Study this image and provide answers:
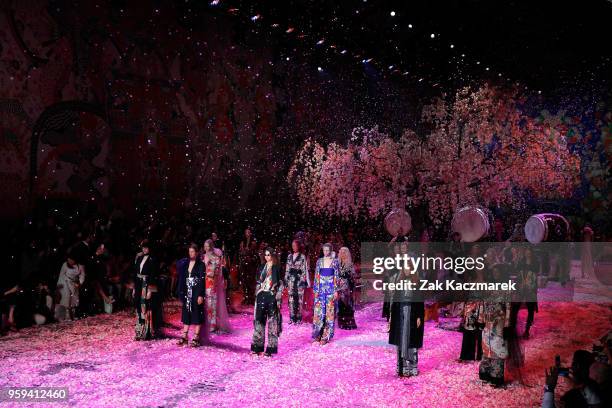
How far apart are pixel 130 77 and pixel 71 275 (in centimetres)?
536

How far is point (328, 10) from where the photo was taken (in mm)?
16344

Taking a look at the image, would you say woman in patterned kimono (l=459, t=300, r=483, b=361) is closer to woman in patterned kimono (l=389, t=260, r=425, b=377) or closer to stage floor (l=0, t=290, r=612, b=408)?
stage floor (l=0, t=290, r=612, b=408)

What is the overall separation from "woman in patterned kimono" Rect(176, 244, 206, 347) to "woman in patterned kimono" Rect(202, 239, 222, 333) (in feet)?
1.87

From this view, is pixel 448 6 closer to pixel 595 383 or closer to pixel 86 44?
pixel 86 44

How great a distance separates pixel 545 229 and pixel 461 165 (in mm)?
4775

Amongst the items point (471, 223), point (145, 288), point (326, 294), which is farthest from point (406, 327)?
point (471, 223)

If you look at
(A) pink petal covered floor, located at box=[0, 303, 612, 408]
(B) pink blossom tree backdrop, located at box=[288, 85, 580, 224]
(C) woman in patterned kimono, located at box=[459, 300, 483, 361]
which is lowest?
(A) pink petal covered floor, located at box=[0, 303, 612, 408]

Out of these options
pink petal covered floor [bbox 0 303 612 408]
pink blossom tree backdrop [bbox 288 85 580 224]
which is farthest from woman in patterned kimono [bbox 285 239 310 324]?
pink blossom tree backdrop [bbox 288 85 580 224]

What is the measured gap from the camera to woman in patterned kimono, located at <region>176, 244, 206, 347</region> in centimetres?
985

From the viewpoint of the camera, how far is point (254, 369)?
28.1 ft

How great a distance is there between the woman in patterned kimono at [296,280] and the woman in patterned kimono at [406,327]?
369 cm

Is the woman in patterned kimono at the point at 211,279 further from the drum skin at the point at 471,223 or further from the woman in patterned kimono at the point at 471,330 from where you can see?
the drum skin at the point at 471,223

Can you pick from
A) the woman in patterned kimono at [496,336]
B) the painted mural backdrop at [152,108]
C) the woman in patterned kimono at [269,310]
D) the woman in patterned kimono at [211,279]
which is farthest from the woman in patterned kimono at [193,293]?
the woman in patterned kimono at [496,336]

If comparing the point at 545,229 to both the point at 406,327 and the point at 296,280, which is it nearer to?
the point at 296,280
